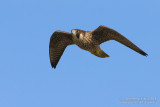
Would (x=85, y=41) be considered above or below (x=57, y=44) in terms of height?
below

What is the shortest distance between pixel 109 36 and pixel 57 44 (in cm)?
309

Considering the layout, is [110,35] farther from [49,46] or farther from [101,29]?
[49,46]

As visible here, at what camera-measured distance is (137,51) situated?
44.1 ft

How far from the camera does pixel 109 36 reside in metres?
13.7

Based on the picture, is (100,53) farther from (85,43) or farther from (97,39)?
(85,43)

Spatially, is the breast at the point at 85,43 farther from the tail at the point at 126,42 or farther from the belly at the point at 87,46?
the tail at the point at 126,42

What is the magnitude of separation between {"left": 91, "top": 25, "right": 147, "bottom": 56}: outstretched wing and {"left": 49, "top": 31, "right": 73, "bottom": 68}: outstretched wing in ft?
6.06

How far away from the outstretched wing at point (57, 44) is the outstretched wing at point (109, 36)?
72.7 inches

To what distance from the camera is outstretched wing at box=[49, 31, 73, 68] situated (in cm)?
1538

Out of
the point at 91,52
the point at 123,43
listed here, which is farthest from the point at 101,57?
the point at 123,43

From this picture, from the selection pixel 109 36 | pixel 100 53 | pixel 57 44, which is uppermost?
pixel 109 36

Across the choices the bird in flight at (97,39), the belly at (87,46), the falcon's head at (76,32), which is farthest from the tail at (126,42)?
the falcon's head at (76,32)

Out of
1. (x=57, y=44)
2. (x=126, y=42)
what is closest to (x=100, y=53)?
(x=126, y=42)

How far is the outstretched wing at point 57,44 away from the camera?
50.4 ft
